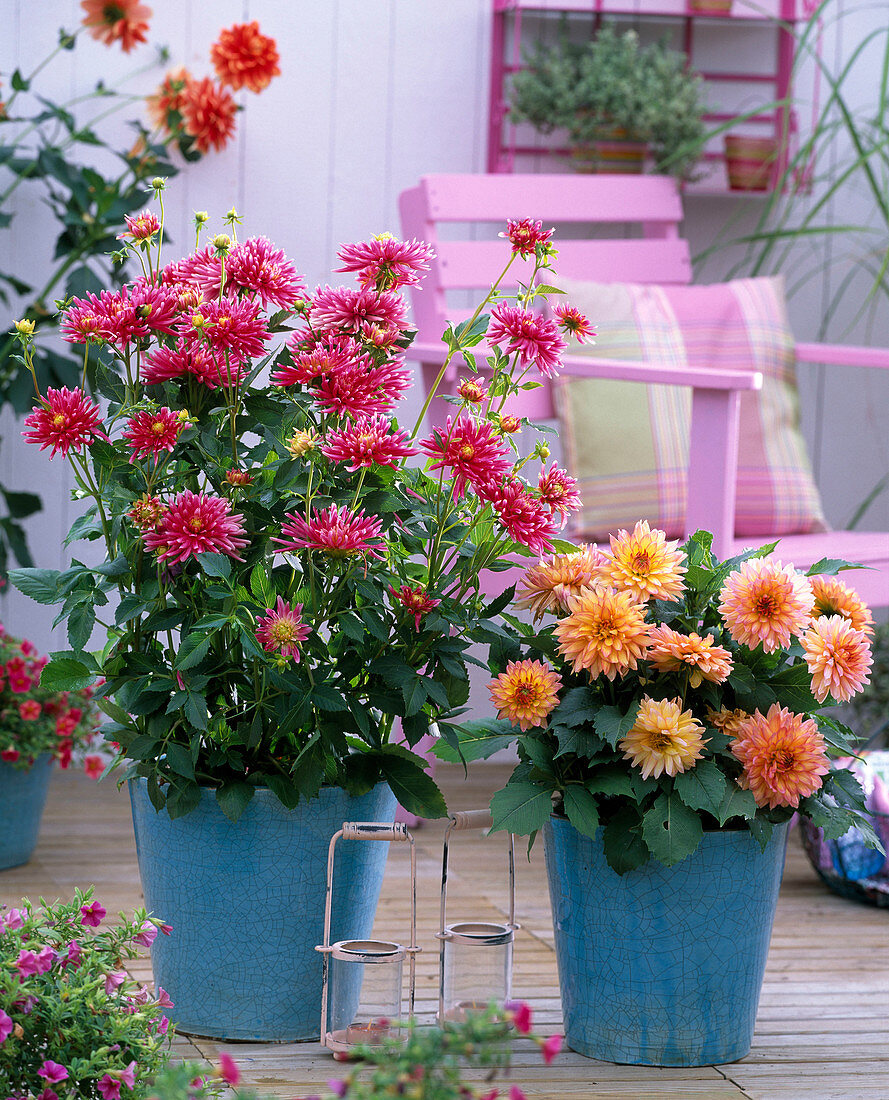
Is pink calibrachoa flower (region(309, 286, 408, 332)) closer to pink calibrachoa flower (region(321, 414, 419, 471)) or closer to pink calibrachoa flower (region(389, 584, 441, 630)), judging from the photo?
pink calibrachoa flower (region(321, 414, 419, 471))

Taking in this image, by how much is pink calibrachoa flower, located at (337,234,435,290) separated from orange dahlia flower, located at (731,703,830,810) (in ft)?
1.69

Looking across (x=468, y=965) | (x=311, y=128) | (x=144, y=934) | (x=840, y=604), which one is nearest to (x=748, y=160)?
(x=311, y=128)

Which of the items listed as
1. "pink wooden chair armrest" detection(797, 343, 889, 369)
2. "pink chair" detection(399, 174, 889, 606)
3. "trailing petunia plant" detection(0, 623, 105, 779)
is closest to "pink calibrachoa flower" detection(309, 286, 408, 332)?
"pink chair" detection(399, 174, 889, 606)

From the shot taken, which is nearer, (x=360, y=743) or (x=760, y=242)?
(x=360, y=743)

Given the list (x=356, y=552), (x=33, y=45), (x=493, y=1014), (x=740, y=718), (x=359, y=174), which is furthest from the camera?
(x=359, y=174)

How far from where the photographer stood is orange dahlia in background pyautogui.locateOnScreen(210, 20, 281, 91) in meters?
2.41

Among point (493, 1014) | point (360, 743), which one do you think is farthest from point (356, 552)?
point (493, 1014)

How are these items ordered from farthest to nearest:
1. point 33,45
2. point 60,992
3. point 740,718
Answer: point 33,45 → point 740,718 → point 60,992

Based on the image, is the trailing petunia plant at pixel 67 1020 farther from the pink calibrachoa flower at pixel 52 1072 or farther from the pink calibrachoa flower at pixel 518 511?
the pink calibrachoa flower at pixel 518 511

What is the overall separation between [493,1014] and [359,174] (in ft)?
7.55

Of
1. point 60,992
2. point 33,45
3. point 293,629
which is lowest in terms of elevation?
point 60,992

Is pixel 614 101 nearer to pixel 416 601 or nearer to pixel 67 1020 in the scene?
pixel 416 601

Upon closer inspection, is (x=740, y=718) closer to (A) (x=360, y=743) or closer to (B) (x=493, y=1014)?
(A) (x=360, y=743)

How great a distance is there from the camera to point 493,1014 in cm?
60
